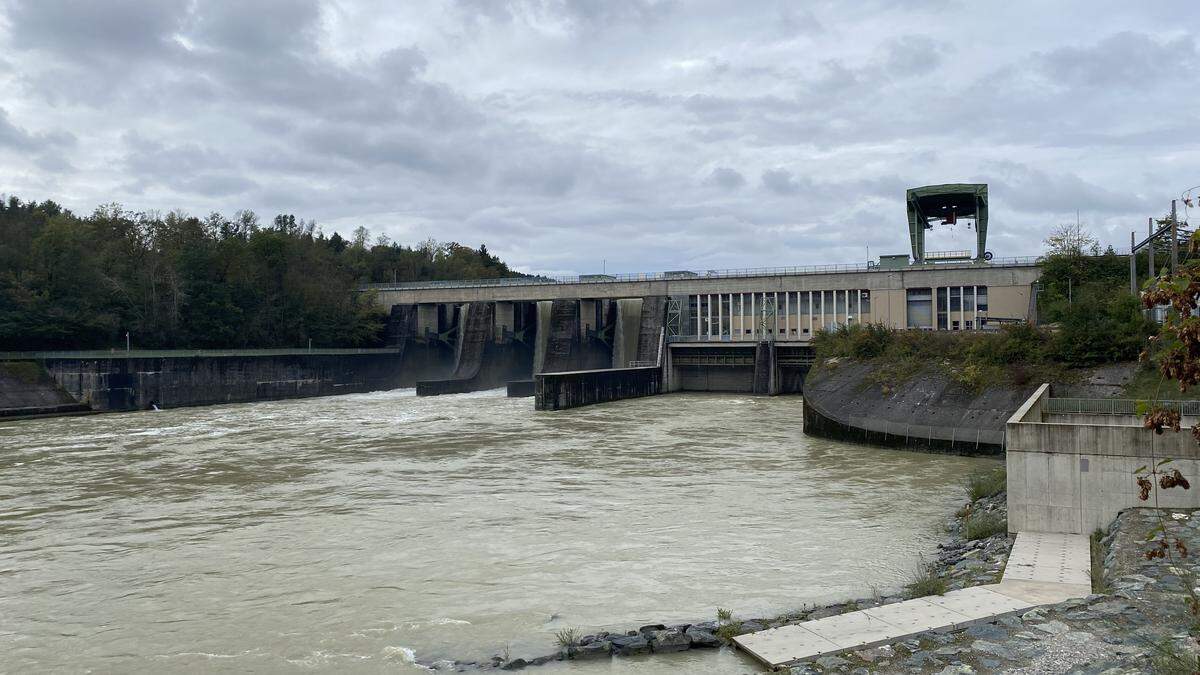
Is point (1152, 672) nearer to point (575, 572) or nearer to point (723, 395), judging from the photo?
point (575, 572)

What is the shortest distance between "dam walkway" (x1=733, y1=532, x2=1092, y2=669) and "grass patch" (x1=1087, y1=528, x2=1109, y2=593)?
10 cm

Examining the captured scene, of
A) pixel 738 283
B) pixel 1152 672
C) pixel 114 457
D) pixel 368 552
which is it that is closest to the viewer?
pixel 1152 672

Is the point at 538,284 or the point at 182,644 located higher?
the point at 538,284

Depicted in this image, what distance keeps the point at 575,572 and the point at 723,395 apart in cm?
4267

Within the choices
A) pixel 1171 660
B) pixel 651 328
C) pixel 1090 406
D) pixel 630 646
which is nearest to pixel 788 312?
pixel 651 328

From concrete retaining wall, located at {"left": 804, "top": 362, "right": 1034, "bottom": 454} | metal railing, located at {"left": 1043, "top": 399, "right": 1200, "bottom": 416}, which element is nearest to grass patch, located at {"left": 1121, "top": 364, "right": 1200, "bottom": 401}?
concrete retaining wall, located at {"left": 804, "top": 362, "right": 1034, "bottom": 454}

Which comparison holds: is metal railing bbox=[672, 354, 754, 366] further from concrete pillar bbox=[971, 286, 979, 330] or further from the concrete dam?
concrete pillar bbox=[971, 286, 979, 330]

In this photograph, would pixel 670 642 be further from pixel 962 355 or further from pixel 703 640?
pixel 962 355

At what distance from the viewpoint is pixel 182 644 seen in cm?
1235

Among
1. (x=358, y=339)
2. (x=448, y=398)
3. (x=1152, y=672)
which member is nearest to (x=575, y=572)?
(x=1152, y=672)

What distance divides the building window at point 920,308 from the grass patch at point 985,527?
3969cm

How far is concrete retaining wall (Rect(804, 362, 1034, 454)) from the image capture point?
29.3 m

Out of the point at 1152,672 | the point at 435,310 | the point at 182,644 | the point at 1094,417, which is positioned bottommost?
the point at 182,644

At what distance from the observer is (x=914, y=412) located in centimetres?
3177
